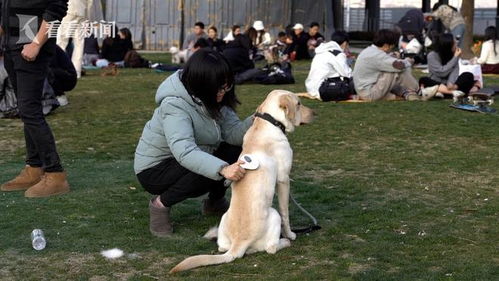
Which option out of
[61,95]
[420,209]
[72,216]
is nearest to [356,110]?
[61,95]

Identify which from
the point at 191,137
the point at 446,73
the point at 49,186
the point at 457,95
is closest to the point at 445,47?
the point at 446,73

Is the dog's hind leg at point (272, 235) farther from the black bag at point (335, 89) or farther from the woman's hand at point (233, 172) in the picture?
the black bag at point (335, 89)

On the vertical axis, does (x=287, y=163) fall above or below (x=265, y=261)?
above

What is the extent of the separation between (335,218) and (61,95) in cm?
697

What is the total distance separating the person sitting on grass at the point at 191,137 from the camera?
489cm

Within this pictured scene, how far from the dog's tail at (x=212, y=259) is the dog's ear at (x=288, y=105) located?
84 cm

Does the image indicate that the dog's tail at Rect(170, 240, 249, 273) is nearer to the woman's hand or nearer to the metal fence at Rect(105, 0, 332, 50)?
the woman's hand

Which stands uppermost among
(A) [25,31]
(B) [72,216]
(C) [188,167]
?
(A) [25,31]

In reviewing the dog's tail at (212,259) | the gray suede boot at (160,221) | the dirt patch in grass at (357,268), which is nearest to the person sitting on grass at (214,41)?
the gray suede boot at (160,221)

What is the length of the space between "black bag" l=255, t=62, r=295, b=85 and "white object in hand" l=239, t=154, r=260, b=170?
34.3ft

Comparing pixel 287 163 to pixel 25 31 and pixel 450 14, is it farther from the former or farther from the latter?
pixel 450 14

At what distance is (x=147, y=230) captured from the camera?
5398 millimetres

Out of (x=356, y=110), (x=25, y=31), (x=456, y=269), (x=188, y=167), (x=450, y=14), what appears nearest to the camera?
(x=456, y=269)

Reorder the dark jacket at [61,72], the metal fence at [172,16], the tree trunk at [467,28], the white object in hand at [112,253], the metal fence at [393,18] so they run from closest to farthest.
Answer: the white object in hand at [112,253], the dark jacket at [61,72], the tree trunk at [467,28], the metal fence at [172,16], the metal fence at [393,18]
